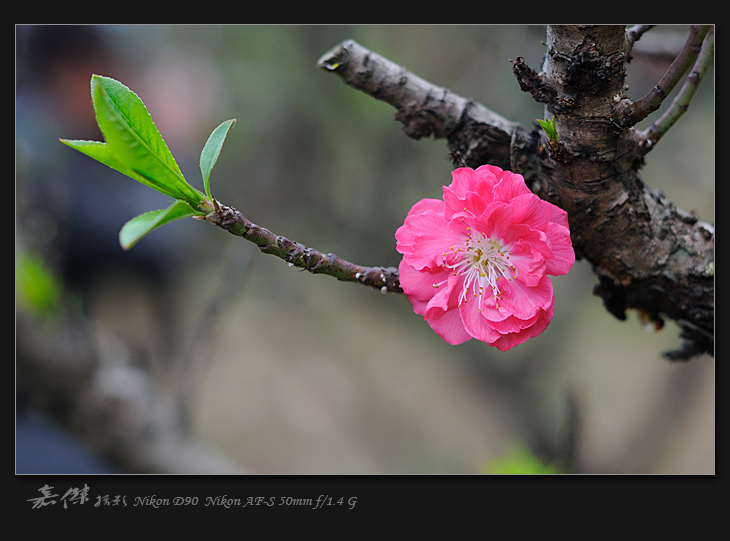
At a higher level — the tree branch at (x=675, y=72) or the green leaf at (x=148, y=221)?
the tree branch at (x=675, y=72)

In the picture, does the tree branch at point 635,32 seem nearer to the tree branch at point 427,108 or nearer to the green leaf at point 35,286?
the tree branch at point 427,108

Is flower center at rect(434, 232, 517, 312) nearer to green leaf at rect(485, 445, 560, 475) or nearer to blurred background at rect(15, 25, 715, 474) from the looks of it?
blurred background at rect(15, 25, 715, 474)

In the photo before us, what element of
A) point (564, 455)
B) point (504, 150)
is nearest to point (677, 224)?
point (504, 150)

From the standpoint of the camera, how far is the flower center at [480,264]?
0.67 metres

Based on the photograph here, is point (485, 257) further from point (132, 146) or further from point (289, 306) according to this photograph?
point (289, 306)

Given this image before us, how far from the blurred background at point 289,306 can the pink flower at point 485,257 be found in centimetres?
75

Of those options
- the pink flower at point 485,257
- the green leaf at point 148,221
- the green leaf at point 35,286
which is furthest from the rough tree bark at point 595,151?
the green leaf at point 35,286

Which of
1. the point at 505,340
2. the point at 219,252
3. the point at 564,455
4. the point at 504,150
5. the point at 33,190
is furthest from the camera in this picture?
the point at 219,252

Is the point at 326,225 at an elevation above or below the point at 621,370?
above

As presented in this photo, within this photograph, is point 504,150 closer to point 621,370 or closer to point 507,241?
point 507,241

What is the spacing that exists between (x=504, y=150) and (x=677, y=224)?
0.31 meters

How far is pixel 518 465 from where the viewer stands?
4.55 ft

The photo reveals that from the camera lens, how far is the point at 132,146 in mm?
530

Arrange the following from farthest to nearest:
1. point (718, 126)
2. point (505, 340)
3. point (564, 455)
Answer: point (564, 455)
point (718, 126)
point (505, 340)
